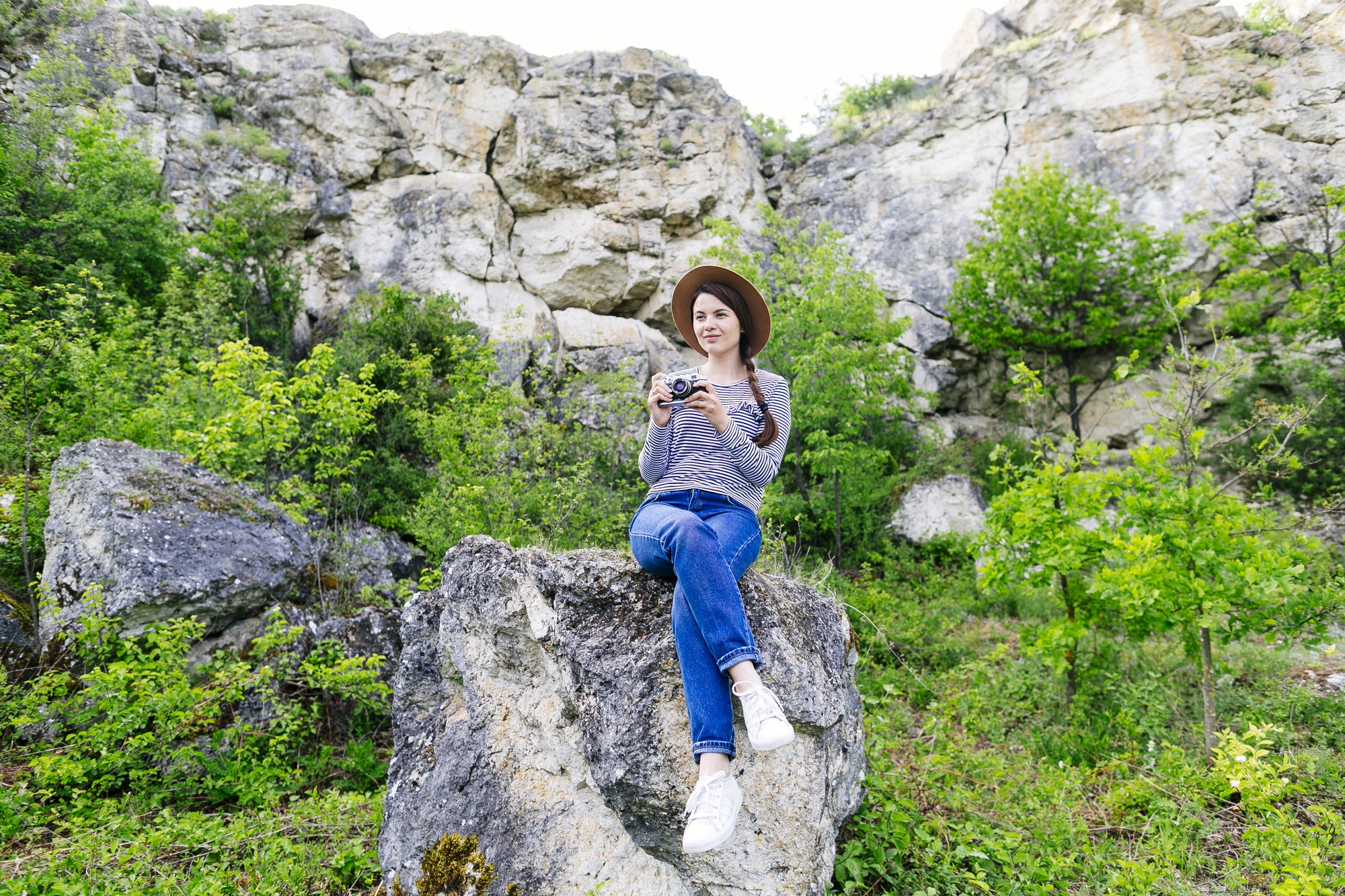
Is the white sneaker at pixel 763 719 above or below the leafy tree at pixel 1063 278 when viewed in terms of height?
below

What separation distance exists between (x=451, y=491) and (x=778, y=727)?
582 cm

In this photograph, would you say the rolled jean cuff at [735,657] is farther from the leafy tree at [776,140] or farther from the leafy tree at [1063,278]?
the leafy tree at [776,140]

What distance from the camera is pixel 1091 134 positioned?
16.1 meters

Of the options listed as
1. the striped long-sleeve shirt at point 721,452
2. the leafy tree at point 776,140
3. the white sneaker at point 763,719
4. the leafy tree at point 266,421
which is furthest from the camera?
the leafy tree at point 776,140

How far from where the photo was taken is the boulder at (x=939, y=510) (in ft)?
39.0

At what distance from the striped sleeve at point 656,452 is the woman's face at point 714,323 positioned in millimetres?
529

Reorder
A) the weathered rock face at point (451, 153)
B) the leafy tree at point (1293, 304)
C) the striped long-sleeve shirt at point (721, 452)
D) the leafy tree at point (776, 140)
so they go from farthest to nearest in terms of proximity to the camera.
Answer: the leafy tree at point (776, 140) → the weathered rock face at point (451, 153) → the leafy tree at point (1293, 304) → the striped long-sleeve shirt at point (721, 452)

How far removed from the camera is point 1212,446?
4.74 metres

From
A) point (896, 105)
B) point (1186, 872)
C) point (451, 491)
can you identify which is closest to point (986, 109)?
point (896, 105)

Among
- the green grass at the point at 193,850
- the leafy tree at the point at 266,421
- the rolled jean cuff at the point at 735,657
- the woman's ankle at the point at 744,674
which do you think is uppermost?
the leafy tree at the point at 266,421

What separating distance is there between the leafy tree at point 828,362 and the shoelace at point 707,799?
7.55 m

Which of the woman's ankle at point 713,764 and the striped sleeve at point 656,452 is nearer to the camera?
the woman's ankle at point 713,764

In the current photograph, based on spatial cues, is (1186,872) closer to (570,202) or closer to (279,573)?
(279,573)

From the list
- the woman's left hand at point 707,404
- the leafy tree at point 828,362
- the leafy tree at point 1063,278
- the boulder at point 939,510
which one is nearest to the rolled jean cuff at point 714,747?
the woman's left hand at point 707,404
